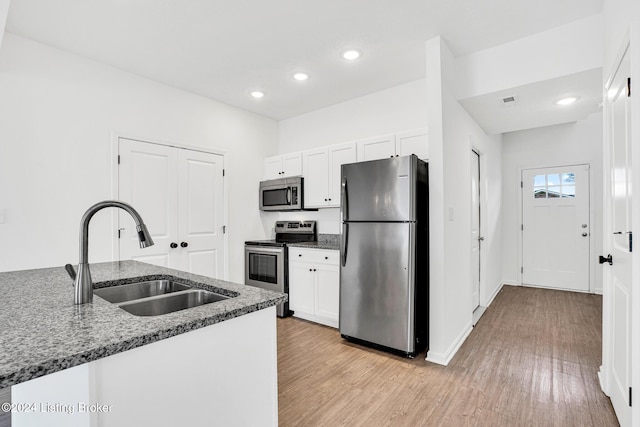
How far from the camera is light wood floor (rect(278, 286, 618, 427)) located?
1.92 m

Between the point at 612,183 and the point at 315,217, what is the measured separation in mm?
2979

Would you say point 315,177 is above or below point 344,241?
above

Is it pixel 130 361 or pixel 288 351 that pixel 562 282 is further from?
pixel 130 361

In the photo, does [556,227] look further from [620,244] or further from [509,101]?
[620,244]

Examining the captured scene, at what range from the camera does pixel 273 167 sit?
4438mm

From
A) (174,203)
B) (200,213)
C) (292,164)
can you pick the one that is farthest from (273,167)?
(174,203)

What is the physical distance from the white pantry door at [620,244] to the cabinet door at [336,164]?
2223 millimetres

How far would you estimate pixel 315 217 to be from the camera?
4277 millimetres

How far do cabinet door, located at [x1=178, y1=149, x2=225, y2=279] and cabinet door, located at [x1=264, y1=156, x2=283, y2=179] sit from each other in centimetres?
71

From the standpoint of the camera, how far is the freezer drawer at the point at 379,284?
2.63 metres

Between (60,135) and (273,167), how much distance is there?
7.63 ft

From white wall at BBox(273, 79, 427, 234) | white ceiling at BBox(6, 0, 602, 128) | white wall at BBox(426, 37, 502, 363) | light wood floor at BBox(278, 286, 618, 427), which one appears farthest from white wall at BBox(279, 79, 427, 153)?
light wood floor at BBox(278, 286, 618, 427)

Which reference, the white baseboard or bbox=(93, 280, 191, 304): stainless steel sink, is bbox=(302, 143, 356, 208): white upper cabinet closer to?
the white baseboard

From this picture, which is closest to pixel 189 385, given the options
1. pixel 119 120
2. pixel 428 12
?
pixel 428 12
